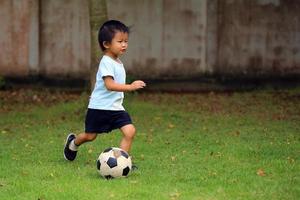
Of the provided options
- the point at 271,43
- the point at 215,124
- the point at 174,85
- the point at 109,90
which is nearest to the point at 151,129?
the point at 215,124

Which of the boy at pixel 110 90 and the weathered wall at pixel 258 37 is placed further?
the weathered wall at pixel 258 37

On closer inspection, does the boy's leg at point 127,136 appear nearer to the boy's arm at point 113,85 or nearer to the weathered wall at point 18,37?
the boy's arm at point 113,85

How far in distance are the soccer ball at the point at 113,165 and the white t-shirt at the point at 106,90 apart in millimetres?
607

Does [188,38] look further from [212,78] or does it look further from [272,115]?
[272,115]

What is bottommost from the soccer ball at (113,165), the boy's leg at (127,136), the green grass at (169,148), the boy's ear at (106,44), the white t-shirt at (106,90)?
the green grass at (169,148)

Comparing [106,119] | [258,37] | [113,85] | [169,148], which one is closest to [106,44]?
[113,85]

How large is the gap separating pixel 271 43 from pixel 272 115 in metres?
3.61

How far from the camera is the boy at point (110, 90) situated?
22.2 ft

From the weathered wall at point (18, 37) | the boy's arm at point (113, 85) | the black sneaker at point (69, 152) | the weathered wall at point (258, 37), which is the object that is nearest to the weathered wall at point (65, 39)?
the weathered wall at point (18, 37)

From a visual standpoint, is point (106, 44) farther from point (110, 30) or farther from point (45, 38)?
point (45, 38)

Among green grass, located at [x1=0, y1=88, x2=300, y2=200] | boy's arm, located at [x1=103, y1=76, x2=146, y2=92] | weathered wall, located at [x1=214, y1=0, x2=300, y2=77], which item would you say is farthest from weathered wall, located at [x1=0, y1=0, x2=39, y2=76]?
boy's arm, located at [x1=103, y1=76, x2=146, y2=92]

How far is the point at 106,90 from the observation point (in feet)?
22.6

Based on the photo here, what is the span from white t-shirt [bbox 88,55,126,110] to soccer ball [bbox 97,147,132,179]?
607 millimetres

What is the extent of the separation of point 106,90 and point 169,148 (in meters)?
1.68
